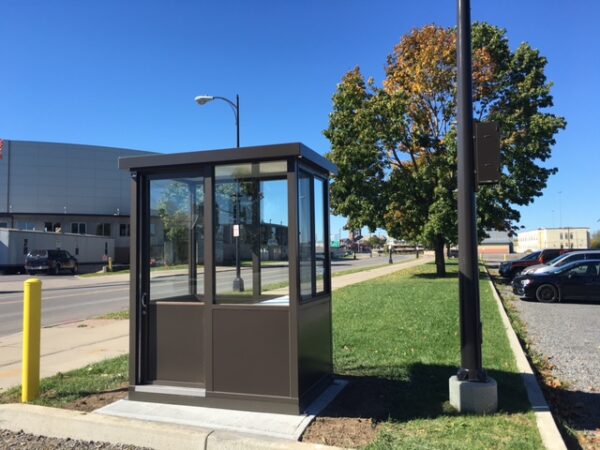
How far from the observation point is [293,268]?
16.4 feet

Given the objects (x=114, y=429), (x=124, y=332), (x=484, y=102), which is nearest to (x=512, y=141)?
(x=484, y=102)

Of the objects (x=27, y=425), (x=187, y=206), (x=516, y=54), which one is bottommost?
(x=27, y=425)

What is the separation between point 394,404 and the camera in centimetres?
524

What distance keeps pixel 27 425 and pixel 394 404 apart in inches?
143

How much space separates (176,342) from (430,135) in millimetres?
20899

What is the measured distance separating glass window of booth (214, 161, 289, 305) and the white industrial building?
6039 centimetres

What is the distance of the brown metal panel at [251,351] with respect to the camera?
196 inches

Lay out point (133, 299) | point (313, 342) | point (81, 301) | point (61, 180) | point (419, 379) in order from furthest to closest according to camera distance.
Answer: point (61, 180), point (81, 301), point (419, 379), point (133, 299), point (313, 342)

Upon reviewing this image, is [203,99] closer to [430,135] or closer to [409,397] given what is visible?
[430,135]

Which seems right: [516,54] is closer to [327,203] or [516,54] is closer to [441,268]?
[441,268]

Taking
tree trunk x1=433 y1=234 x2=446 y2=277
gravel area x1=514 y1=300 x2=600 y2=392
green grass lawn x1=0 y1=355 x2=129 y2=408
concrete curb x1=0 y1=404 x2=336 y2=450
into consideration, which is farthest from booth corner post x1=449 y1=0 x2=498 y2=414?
tree trunk x1=433 y1=234 x2=446 y2=277

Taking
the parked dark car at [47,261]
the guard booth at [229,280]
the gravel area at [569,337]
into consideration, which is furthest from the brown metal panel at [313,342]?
the parked dark car at [47,261]

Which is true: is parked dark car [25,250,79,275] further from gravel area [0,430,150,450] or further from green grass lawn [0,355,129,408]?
gravel area [0,430,150,450]

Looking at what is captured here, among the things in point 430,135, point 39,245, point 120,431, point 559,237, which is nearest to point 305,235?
point 120,431
